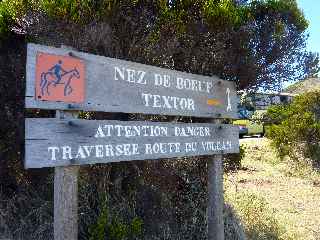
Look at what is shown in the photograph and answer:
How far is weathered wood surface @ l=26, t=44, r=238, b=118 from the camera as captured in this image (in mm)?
3582

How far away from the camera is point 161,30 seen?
210 inches

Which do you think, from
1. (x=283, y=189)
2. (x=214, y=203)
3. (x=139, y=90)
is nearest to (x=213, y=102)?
(x=214, y=203)

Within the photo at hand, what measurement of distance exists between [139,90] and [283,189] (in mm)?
7054

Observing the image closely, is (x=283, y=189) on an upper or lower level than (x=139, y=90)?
lower

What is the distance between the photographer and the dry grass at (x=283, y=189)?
7.49 meters

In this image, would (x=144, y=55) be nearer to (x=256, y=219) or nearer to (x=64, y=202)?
(x=64, y=202)

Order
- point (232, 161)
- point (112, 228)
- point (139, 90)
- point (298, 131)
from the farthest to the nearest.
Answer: point (298, 131)
point (232, 161)
point (112, 228)
point (139, 90)

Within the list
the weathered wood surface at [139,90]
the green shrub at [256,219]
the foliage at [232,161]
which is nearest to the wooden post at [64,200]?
the weathered wood surface at [139,90]

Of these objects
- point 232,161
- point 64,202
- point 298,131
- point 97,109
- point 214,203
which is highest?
point 298,131

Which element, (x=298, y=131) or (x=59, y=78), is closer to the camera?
(x=59, y=78)

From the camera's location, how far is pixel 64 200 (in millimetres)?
3648

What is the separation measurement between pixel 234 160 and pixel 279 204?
238cm

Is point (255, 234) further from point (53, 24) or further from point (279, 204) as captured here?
point (53, 24)

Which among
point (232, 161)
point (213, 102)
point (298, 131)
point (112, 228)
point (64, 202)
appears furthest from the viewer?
point (298, 131)
